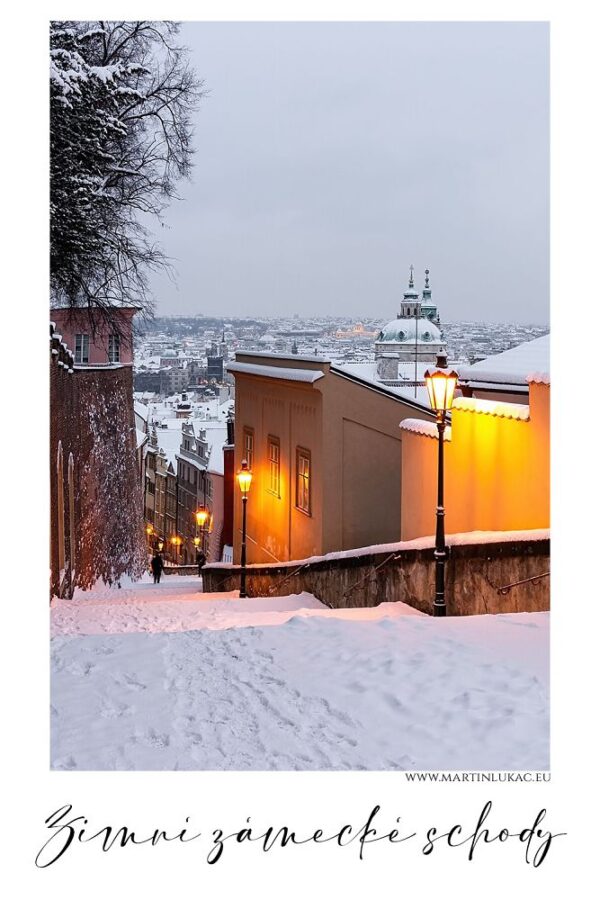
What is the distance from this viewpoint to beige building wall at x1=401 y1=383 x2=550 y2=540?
8.54 m

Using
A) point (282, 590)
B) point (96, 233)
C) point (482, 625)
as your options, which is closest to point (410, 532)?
point (282, 590)

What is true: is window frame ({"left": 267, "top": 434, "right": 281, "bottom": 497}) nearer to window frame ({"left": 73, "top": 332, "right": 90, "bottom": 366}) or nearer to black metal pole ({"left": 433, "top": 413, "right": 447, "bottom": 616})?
window frame ({"left": 73, "top": 332, "right": 90, "bottom": 366})

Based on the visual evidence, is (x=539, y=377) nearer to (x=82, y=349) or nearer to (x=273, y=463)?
(x=82, y=349)

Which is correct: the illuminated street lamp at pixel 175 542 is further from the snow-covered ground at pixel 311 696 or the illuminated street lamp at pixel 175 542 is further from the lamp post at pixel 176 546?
the snow-covered ground at pixel 311 696

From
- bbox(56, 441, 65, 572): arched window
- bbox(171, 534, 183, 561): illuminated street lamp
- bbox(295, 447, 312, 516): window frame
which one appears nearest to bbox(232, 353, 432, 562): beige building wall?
bbox(295, 447, 312, 516): window frame

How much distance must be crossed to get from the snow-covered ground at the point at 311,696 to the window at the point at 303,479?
7805mm

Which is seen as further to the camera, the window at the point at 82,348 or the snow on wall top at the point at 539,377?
the window at the point at 82,348

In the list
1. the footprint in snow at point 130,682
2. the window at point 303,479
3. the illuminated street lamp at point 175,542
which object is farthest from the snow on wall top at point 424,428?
the illuminated street lamp at point 175,542

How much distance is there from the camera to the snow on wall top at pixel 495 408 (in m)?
8.86

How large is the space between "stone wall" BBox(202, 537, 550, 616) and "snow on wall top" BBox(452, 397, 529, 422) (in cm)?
138
